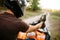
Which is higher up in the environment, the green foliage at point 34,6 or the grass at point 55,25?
the green foliage at point 34,6

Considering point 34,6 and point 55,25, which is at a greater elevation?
point 34,6

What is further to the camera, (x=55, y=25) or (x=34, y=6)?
(x=34, y=6)

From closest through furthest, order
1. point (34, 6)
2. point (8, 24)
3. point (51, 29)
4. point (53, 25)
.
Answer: point (8, 24) < point (51, 29) < point (53, 25) < point (34, 6)

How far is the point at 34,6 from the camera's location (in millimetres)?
5809

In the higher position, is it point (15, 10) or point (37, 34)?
point (15, 10)

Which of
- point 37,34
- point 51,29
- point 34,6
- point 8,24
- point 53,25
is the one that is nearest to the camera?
point 8,24

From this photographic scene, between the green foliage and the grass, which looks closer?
the grass

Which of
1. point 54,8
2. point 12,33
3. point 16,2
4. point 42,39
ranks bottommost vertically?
point 54,8

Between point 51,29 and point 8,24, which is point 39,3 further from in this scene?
point 8,24

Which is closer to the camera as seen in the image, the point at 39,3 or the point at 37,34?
the point at 37,34

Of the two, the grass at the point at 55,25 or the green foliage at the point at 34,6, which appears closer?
the grass at the point at 55,25

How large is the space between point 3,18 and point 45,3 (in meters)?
4.42

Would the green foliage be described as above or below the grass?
above

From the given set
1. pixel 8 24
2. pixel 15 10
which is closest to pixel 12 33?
pixel 8 24
